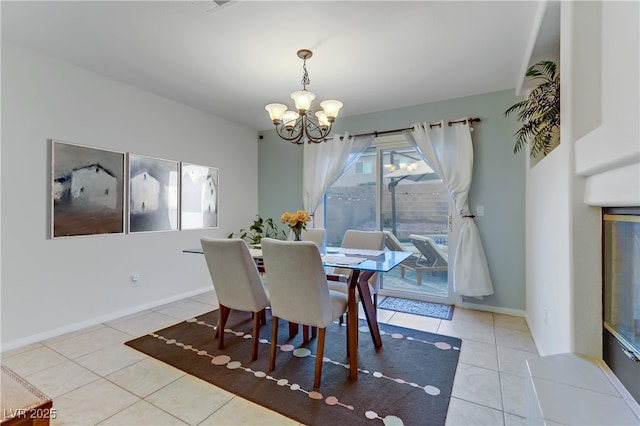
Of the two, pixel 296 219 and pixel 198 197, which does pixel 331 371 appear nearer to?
pixel 296 219

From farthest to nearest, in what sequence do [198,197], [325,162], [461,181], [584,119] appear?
[325,162] < [198,197] < [461,181] < [584,119]

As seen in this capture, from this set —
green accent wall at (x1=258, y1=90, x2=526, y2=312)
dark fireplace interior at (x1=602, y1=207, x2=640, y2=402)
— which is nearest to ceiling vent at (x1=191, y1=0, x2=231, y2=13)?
dark fireplace interior at (x1=602, y1=207, x2=640, y2=402)

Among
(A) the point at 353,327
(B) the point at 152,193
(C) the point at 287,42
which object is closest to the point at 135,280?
(B) the point at 152,193

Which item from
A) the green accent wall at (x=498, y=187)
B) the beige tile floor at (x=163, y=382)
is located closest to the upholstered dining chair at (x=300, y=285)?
the beige tile floor at (x=163, y=382)

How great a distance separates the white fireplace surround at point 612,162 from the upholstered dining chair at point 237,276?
203 centimetres

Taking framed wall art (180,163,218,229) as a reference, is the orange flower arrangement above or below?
below

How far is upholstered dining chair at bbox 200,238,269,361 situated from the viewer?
7.12ft

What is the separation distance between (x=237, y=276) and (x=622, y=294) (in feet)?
7.29

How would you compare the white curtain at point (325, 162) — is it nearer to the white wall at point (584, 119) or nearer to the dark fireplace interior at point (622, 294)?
the white wall at point (584, 119)

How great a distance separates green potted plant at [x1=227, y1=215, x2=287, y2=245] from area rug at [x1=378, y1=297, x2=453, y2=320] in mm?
2040

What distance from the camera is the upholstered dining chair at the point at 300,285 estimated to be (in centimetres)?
183

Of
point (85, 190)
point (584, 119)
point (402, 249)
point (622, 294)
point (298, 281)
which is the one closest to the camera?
point (622, 294)

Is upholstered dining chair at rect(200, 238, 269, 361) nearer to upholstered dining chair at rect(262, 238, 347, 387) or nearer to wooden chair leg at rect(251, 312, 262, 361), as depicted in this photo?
wooden chair leg at rect(251, 312, 262, 361)

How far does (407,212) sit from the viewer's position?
385 centimetres
